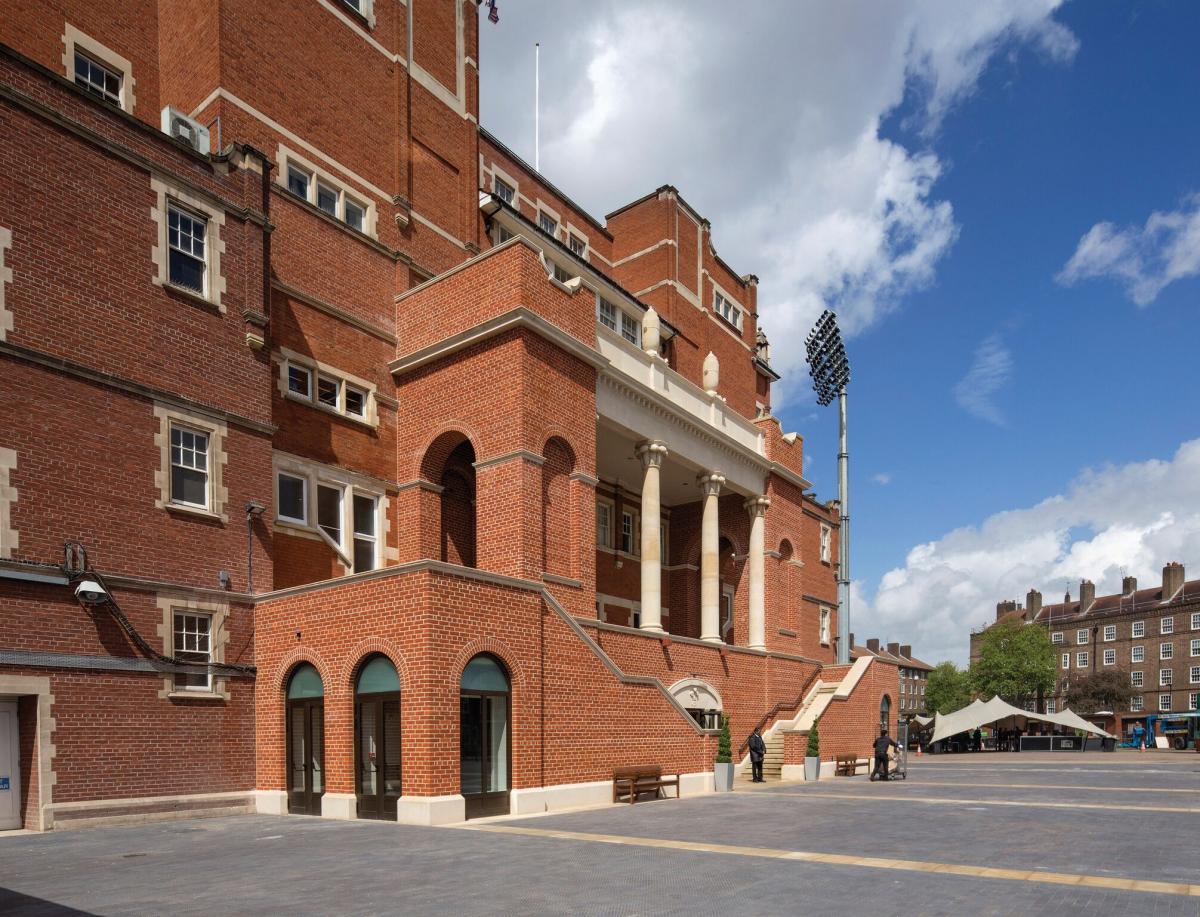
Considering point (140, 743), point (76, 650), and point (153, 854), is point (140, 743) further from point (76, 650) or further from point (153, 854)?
point (153, 854)

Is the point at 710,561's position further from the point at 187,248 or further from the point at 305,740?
the point at 187,248

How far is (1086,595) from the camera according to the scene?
11056 centimetres

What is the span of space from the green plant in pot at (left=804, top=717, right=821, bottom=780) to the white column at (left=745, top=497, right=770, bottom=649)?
4.17 m

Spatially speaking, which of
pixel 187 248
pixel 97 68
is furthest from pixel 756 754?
pixel 97 68

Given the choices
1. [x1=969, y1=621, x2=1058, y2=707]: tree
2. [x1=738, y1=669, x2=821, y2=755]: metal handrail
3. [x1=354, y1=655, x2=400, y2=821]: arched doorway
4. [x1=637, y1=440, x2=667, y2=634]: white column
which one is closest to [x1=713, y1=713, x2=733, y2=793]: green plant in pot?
[x1=637, y1=440, x2=667, y2=634]: white column

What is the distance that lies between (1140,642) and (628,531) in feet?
288

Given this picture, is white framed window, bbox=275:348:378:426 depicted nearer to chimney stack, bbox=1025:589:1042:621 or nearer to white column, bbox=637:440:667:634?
white column, bbox=637:440:667:634

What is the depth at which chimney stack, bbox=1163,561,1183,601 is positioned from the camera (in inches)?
3799

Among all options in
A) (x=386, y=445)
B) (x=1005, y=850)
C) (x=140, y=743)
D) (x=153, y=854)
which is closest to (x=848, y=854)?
(x=1005, y=850)

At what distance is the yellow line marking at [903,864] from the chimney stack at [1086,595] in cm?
11258

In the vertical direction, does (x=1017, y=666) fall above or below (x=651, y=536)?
below

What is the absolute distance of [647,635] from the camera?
2525 centimetres

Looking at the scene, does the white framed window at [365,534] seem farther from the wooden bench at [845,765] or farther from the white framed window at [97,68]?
the wooden bench at [845,765]

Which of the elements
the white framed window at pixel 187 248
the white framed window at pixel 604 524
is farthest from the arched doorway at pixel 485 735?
the white framed window at pixel 604 524
